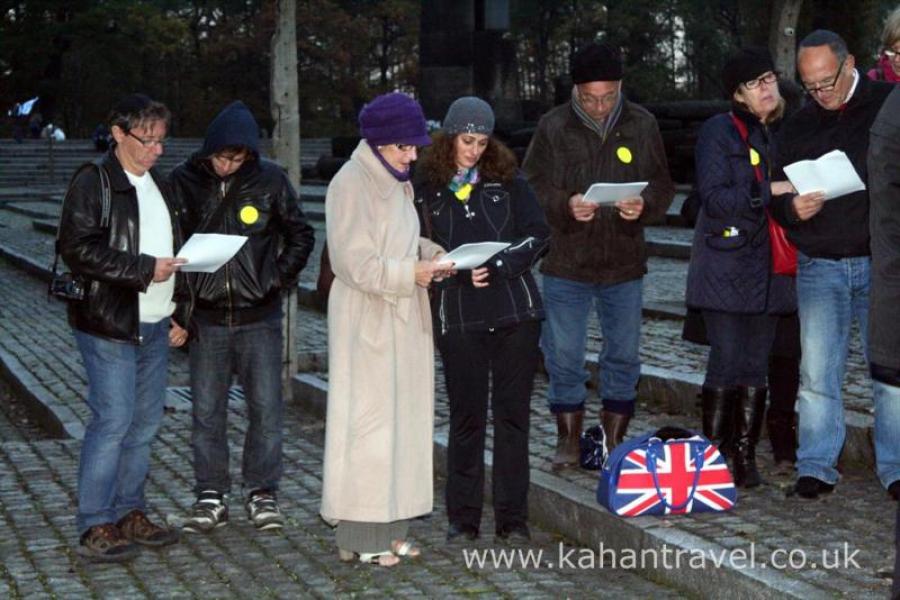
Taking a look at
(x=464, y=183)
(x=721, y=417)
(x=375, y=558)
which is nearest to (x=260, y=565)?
(x=375, y=558)

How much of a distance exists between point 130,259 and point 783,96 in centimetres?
323

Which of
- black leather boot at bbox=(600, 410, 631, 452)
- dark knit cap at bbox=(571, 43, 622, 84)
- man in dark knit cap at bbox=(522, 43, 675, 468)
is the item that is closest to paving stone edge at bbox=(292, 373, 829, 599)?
black leather boot at bbox=(600, 410, 631, 452)

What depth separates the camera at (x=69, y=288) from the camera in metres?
7.05

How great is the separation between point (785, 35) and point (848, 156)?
47.4 ft

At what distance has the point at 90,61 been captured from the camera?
65.0m

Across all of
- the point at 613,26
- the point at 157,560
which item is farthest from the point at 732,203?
the point at 613,26

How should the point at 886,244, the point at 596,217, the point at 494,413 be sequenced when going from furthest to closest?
1. the point at 596,217
2. the point at 494,413
3. the point at 886,244

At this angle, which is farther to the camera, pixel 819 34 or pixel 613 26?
pixel 613 26

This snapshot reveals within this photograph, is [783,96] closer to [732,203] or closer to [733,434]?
[732,203]

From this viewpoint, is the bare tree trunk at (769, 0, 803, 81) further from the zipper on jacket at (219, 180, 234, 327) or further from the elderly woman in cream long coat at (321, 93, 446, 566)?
the elderly woman in cream long coat at (321, 93, 446, 566)

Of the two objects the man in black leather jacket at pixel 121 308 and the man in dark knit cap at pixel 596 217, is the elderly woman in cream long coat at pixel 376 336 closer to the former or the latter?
the man in black leather jacket at pixel 121 308

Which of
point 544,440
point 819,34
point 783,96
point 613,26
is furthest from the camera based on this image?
point 613,26

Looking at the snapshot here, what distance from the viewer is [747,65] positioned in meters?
7.14

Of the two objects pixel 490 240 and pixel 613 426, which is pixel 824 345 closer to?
pixel 613 426
